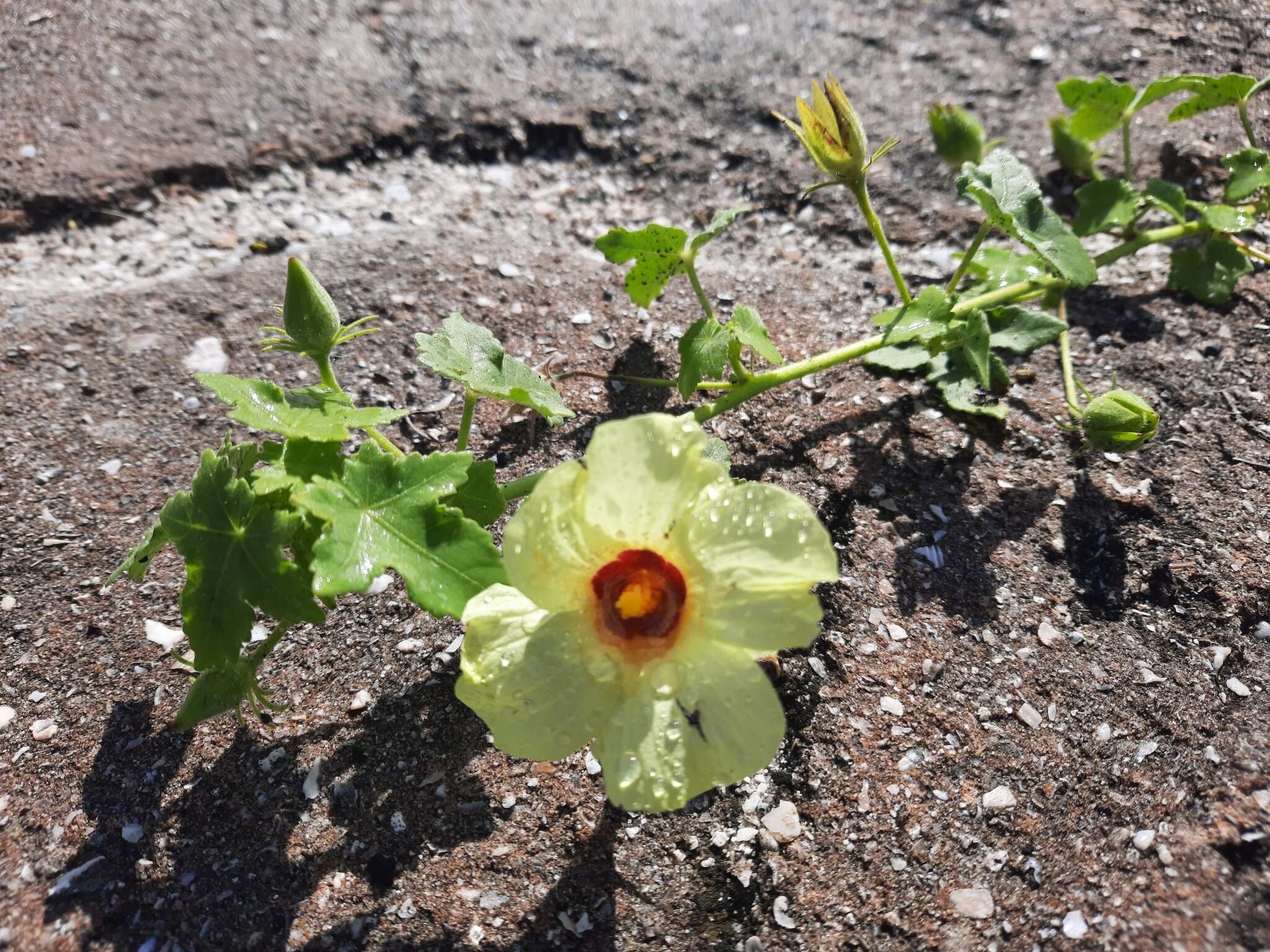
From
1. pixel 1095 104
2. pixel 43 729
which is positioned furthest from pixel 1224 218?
pixel 43 729

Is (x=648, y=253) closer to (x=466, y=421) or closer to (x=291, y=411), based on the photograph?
(x=466, y=421)

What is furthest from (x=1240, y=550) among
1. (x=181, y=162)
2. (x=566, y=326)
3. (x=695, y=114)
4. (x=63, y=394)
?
(x=181, y=162)

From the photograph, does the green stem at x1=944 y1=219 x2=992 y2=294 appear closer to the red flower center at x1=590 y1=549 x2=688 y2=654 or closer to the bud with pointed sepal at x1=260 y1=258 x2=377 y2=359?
the red flower center at x1=590 y1=549 x2=688 y2=654

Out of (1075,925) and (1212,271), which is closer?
(1075,925)

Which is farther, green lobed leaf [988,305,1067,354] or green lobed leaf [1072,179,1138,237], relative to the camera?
green lobed leaf [1072,179,1138,237]

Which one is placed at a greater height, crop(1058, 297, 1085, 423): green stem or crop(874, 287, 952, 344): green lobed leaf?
crop(874, 287, 952, 344): green lobed leaf

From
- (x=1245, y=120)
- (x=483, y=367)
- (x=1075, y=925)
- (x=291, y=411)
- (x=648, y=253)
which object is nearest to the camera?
(x=1075, y=925)

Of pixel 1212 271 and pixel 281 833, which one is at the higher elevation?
pixel 1212 271

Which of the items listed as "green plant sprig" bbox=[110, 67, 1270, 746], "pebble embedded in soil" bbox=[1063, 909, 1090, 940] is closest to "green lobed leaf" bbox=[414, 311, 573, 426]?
"green plant sprig" bbox=[110, 67, 1270, 746]
